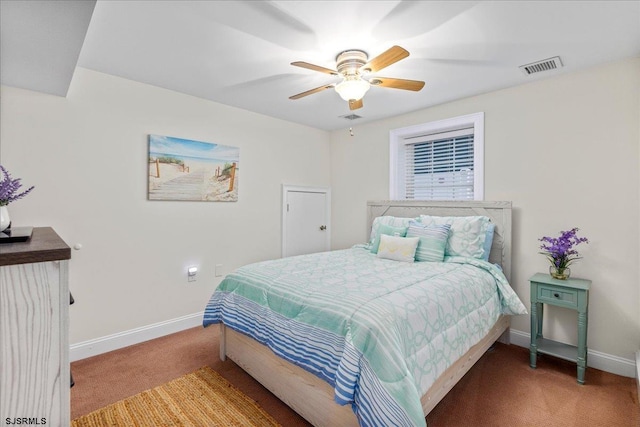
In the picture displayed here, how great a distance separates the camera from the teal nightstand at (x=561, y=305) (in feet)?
7.75

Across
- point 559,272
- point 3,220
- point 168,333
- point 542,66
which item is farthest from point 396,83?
point 168,333

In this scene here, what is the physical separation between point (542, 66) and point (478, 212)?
1.38 m

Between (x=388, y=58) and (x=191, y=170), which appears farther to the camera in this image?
(x=191, y=170)

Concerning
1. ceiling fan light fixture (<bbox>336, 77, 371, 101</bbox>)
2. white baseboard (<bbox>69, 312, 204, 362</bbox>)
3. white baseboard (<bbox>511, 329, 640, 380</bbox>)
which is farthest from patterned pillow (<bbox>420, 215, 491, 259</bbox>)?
white baseboard (<bbox>69, 312, 204, 362</bbox>)

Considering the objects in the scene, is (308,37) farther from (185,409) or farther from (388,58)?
(185,409)

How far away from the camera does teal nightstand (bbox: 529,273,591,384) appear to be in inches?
93.0

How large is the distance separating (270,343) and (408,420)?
94cm

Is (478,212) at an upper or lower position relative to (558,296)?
upper

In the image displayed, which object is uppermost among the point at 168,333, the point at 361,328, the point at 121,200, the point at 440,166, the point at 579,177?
the point at 440,166

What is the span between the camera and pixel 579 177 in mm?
2682

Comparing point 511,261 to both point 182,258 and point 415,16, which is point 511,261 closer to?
point 415,16

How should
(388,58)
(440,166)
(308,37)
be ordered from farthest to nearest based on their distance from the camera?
→ (440,166), (308,37), (388,58)

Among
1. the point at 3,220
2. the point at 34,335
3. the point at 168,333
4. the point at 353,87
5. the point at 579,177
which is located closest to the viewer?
the point at 34,335

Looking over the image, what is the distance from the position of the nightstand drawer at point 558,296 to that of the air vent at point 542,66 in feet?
5.92
